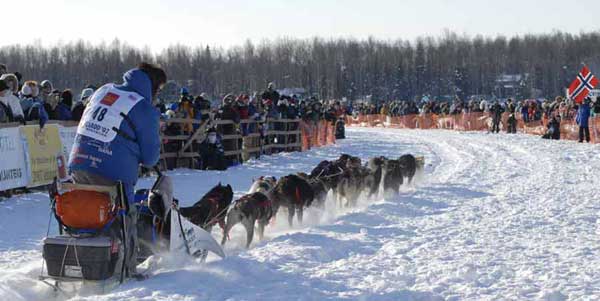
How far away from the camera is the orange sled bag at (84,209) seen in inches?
Result: 208

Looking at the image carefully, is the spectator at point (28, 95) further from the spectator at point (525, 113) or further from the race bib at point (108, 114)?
the spectator at point (525, 113)

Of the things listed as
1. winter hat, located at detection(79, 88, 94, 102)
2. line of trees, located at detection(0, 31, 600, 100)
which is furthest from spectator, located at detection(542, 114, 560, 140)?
line of trees, located at detection(0, 31, 600, 100)

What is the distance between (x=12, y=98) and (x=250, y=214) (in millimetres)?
5504

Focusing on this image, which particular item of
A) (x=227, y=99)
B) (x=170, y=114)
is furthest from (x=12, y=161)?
(x=227, y=99)

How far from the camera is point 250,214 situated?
7586 mm

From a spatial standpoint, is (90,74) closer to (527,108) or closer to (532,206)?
(527,108)

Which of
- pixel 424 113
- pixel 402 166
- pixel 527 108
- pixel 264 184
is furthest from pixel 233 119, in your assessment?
pixel 424 113

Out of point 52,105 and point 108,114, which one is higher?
point 52,105

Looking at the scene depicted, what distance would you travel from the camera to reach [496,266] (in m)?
6.24

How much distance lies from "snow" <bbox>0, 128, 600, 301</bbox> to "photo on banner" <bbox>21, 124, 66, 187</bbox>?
329 millimetres

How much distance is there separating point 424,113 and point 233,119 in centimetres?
2935

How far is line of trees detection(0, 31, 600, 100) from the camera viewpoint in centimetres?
11112

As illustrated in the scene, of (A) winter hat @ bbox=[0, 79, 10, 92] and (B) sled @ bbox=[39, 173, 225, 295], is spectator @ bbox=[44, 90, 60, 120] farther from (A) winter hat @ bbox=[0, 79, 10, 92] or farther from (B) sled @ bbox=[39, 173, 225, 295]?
(B) sled @ bbox=[39, 173, 225, 295]

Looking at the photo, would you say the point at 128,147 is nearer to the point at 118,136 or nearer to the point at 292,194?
the point at 118,136
